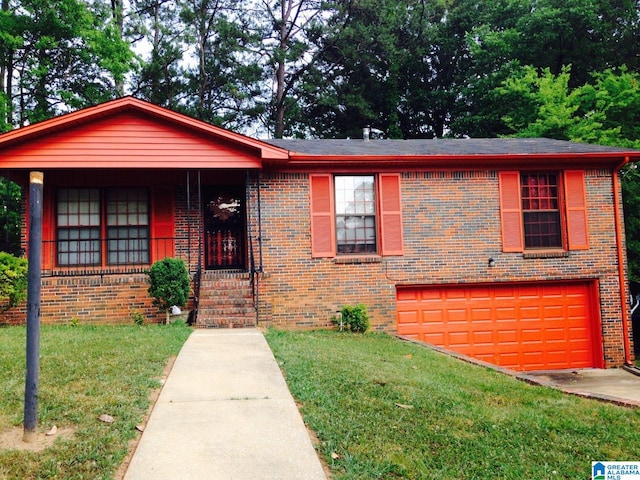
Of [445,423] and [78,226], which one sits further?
[78,226]

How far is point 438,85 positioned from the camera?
28.4 m

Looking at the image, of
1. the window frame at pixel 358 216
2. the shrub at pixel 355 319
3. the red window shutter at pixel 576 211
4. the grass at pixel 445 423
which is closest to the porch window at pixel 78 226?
the window frame at pixel 358 216

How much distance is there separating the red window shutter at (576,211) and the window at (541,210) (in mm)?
241

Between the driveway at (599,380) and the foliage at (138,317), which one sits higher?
the foliage at (138,317)

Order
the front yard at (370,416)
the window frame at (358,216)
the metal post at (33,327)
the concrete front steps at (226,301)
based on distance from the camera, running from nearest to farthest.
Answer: the front yard at (370,416) < the metal post at (33,327) < the concrete front steps at (226,301) < the window frame at (358,216)

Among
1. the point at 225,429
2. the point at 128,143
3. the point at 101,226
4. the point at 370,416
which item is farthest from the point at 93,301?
the point at 370,416

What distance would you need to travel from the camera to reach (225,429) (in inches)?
157

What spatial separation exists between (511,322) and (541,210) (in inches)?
104

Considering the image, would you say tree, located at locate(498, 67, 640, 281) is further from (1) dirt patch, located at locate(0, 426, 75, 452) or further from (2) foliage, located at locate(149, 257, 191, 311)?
(1) dirt patch, located at locate(0, 426, 75, 452)

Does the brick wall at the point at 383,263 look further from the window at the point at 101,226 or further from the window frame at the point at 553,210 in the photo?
the window at the point at 101,226

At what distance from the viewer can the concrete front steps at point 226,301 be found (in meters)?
9.34

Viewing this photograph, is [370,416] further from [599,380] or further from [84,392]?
[599,380]

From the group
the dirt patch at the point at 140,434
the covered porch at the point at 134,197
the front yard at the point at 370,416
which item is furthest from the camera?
the covered porch at the point at 134,197

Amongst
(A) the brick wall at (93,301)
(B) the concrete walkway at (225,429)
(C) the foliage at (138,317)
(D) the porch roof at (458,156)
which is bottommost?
(B) the concrete walkway at (225,429)
